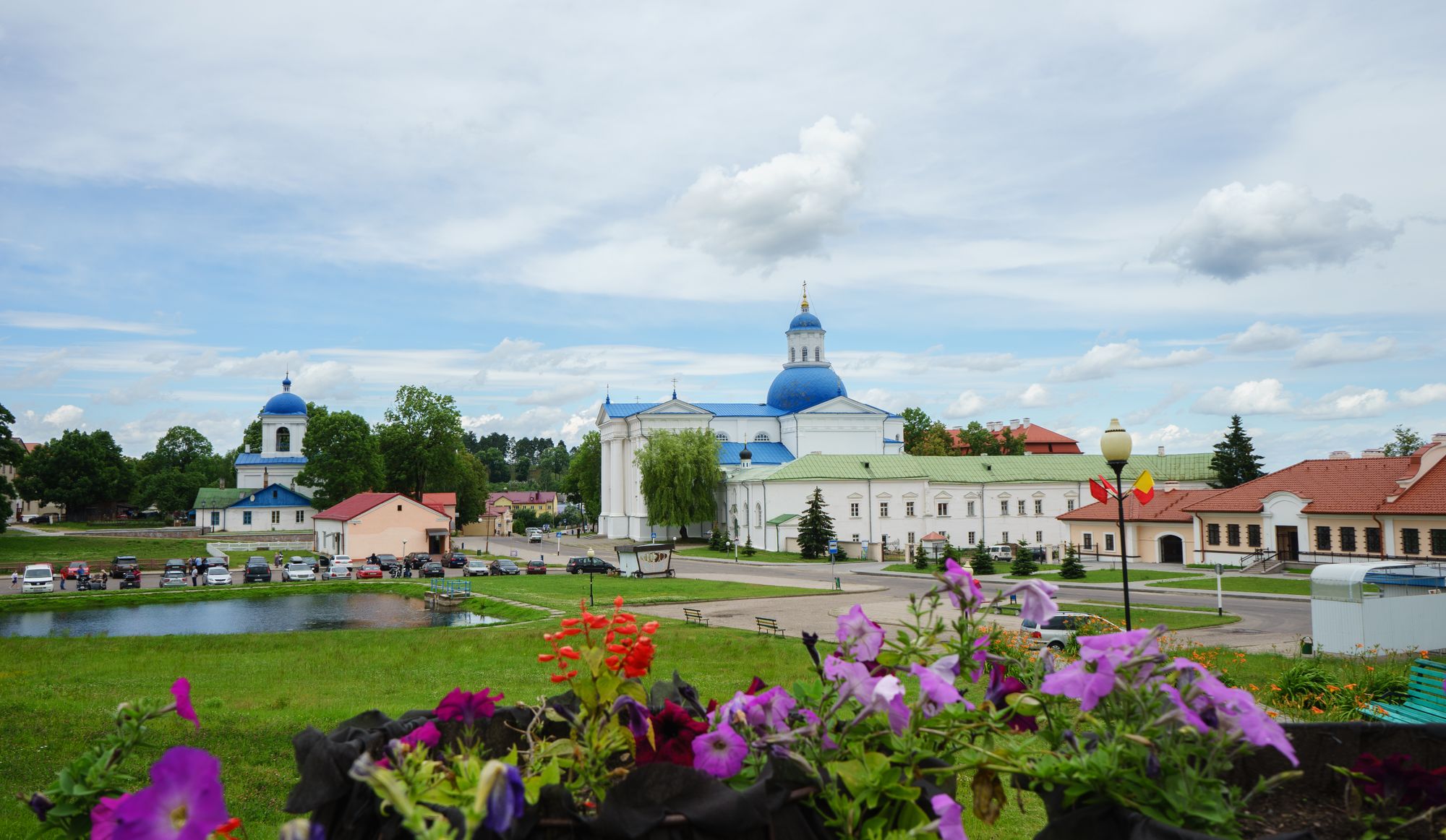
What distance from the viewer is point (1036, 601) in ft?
6.82

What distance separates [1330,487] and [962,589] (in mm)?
48689

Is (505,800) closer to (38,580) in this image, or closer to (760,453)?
(38,580)

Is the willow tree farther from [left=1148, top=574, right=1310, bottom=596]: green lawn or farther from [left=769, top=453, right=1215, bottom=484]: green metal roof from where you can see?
[left=1148, top=574, right=1310, bottom=596]: green lawn

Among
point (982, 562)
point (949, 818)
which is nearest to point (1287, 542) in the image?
point (982, 562)

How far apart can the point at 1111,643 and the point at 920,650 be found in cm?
47

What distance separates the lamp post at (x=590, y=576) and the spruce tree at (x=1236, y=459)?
42.6 m

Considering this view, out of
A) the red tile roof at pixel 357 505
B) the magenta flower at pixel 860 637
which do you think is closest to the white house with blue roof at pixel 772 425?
the red tile roof at pixel 357 505

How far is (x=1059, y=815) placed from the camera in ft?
5.92

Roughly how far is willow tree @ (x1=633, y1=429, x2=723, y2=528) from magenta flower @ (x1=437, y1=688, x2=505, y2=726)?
61239 millimetres

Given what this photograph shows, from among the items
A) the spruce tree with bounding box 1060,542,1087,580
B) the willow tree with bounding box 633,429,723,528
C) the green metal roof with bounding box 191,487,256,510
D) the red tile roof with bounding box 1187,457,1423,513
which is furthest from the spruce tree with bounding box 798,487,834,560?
the green metal roof with bounding box 191,487,256,510

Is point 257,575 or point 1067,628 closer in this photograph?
point 1067,628

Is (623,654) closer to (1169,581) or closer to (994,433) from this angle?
(1169,581)

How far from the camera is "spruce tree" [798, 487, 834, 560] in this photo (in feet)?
183

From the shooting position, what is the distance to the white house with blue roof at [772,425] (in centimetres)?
7375
